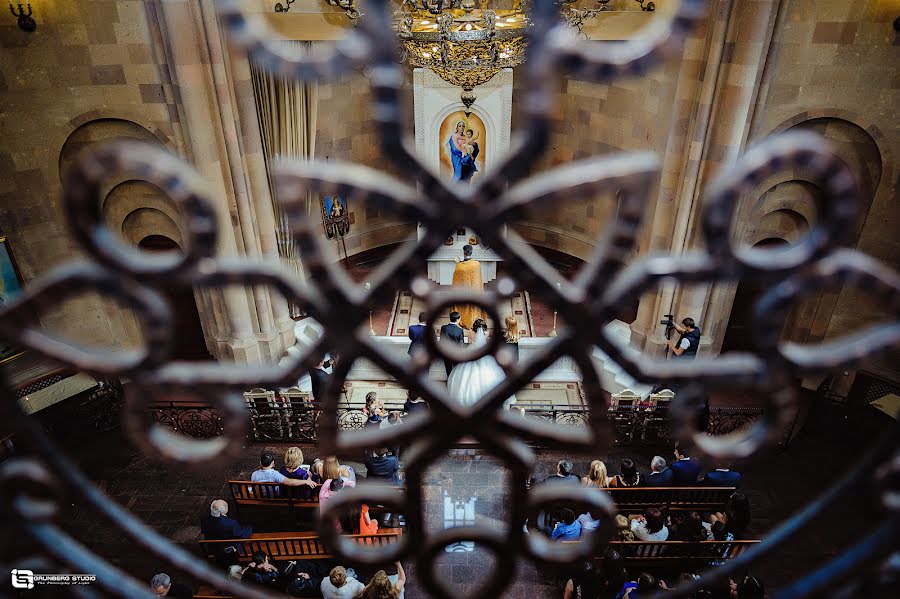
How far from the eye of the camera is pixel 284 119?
9250 millimetres

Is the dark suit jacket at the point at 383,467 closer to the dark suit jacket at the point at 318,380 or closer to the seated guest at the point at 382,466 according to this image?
the seated guest at the point at 382,466

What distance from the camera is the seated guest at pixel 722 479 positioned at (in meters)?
6.73

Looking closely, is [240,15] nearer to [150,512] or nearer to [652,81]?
[150,512]

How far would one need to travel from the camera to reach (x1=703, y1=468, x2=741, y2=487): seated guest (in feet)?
22.1

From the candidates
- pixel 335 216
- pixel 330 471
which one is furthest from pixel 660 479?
pixel 335 216

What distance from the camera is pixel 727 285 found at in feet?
28.9

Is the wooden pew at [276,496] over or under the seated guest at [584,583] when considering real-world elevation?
under

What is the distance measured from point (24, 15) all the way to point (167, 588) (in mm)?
6817

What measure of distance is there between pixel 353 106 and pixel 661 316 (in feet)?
24.9

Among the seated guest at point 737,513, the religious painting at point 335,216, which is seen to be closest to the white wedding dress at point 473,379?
the seated guest at point 737,513

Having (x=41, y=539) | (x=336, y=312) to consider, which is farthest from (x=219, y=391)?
(x=41, y=539)

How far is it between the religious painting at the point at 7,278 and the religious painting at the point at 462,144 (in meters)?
6.93

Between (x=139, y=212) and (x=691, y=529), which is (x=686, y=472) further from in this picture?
(x=139, y=212)

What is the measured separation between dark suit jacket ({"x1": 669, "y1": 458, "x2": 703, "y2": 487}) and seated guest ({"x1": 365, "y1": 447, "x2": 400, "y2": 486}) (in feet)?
9.91
